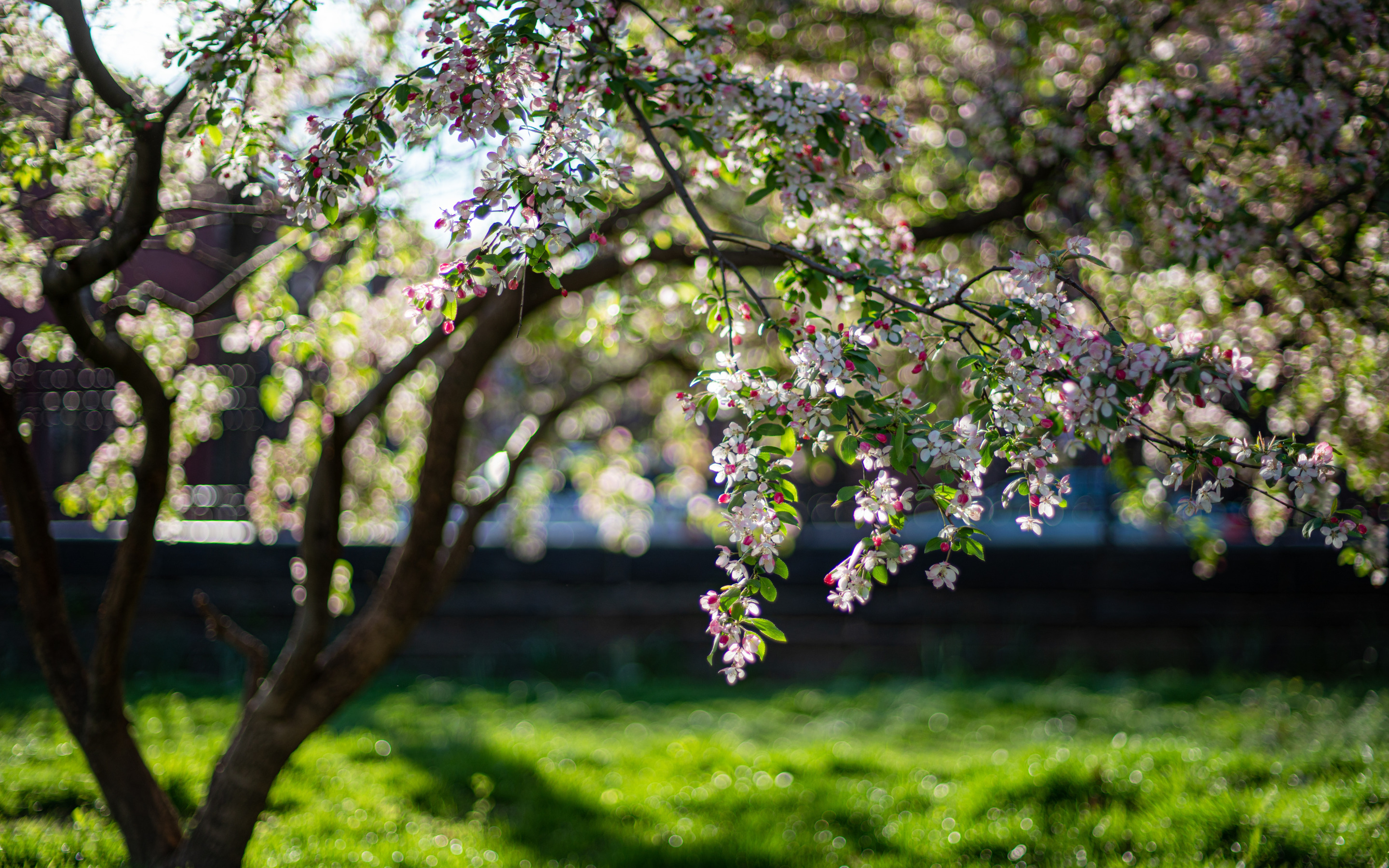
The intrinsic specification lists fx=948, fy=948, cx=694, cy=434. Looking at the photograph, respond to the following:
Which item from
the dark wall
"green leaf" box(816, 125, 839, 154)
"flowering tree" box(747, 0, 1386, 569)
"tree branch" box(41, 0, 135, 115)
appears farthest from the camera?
the dark wall

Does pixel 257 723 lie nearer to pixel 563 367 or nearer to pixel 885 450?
pixel 885 450

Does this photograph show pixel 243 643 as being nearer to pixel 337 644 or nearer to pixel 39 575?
pixel 337 644

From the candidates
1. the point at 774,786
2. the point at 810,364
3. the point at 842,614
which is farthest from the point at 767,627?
the point at 842,614

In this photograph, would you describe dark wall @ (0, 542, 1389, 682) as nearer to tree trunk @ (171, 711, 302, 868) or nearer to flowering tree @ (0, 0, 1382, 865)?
flowering tree @ (0, 0, 1382, 865)

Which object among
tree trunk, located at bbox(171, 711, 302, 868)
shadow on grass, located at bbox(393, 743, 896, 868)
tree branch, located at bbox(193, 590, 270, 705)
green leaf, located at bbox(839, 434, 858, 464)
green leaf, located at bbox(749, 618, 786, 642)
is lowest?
shadow on grass, located at bbox(393, 743, 896, 868)

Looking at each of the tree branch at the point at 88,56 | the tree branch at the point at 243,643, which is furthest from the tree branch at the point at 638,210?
the tree branch at the point at 243,643

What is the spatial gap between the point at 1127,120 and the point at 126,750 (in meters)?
5.07

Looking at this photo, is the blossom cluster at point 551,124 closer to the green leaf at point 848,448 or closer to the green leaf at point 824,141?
the green leaf at point 824,141

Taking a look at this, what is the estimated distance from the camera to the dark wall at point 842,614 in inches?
336

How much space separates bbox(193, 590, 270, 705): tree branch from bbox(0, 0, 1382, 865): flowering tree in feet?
0.07

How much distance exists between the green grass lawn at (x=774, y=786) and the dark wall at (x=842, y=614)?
137 cm

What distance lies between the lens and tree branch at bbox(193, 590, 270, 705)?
4133 millimetres

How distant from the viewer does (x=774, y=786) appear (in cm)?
529

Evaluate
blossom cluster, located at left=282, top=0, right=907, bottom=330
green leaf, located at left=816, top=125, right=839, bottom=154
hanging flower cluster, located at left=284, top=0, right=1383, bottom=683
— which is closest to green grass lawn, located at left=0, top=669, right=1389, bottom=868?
hanging flower cluster, located at left=284, top=0, right=1383, bottom=683
